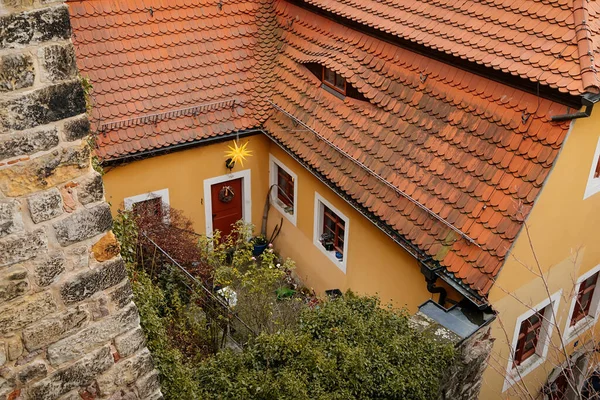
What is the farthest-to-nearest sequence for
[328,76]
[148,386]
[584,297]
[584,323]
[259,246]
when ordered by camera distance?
[259,246] → [328,76] → [584,323] → [584,297] → [148,386]

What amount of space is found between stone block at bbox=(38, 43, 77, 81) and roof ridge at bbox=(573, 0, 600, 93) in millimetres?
5634

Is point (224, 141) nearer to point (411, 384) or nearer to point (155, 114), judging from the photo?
point (155, 114)

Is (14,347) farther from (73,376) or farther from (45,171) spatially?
(45,171)

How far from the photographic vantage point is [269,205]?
12.5 m

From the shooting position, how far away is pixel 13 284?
343cm

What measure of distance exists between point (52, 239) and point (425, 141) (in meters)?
6.27

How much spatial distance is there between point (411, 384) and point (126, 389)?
11.2 ft

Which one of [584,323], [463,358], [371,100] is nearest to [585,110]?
[463,358]

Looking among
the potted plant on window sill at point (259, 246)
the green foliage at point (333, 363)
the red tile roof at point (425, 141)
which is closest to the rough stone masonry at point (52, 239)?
the green foliage at point (333, 363)

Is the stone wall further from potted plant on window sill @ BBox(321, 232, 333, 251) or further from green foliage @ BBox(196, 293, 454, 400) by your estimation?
potted plant on window sill @ BBox(321, 232, 333, 251)

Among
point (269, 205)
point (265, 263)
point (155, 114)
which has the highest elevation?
point (155, 114)

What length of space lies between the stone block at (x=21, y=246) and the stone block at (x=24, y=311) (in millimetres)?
257

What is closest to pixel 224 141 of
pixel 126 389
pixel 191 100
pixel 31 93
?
pixel 191 100

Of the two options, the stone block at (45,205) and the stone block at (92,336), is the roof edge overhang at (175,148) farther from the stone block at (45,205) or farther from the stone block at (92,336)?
the stone block at (45,205)
